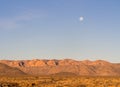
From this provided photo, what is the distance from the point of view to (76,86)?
184ft

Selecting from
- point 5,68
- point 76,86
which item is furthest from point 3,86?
point 5,68

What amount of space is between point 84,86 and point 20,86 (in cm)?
1275

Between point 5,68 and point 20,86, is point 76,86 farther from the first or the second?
point 5,68

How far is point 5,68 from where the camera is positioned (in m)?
194

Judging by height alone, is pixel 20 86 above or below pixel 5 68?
below

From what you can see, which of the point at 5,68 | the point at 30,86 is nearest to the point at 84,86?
the point at 30,86

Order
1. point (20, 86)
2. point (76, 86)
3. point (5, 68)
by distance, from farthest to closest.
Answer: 1. point (5, 68)
2. point (20, 86)
3. point (76, 86)

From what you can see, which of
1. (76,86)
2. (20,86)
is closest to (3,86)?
(20,86)

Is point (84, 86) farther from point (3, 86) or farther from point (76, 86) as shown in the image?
point (3, 86)

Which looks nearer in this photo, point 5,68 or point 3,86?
point 3,86

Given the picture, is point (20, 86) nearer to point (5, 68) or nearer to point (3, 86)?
point (3, 86)

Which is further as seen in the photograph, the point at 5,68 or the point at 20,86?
the point at 5,68

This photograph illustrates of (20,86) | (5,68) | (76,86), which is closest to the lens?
(76,86)

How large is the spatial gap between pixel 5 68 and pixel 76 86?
144 meters
